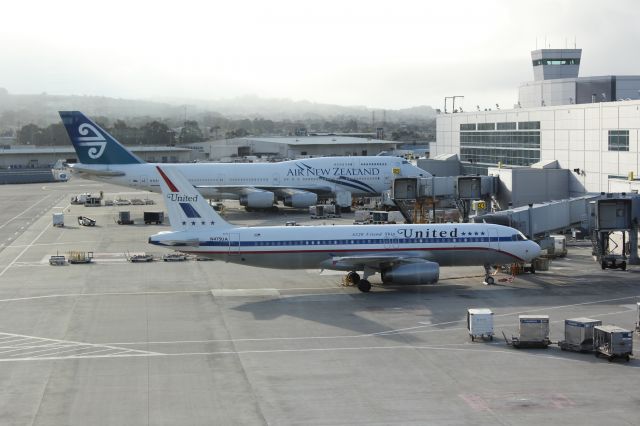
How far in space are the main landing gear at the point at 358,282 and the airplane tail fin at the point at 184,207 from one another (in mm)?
8688

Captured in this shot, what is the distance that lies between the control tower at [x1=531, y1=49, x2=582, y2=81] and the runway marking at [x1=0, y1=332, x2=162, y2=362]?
342ft

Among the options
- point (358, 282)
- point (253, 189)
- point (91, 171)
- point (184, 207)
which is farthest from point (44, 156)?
point (358, 282)

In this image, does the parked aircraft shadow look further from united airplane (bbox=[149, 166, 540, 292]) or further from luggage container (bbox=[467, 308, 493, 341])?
luggage container (bbox=[467, 308, 493, 341])

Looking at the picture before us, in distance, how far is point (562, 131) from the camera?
79625 mm

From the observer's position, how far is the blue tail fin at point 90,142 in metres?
89.0

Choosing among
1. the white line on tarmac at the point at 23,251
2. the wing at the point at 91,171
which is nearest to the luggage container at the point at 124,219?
the white line on tarmac at the point at 23,251

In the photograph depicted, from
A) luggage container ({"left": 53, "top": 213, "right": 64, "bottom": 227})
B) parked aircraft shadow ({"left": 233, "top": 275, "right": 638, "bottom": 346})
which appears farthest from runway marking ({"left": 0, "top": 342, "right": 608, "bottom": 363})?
luggage container ({"left": 53, "top": 213, "right": 64, "bottom": 227})

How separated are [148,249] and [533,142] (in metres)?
42.2

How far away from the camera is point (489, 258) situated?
50.4m

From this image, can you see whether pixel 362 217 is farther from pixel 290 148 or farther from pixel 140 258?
pixel 290 148

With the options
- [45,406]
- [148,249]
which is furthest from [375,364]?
[148,249]

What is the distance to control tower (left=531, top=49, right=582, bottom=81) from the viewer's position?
126688 millimetres

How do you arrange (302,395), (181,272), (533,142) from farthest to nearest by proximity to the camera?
(533,142) → (181,272) → (302,395)

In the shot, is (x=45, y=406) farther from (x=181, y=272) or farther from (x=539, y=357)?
(x=181, y=272)
